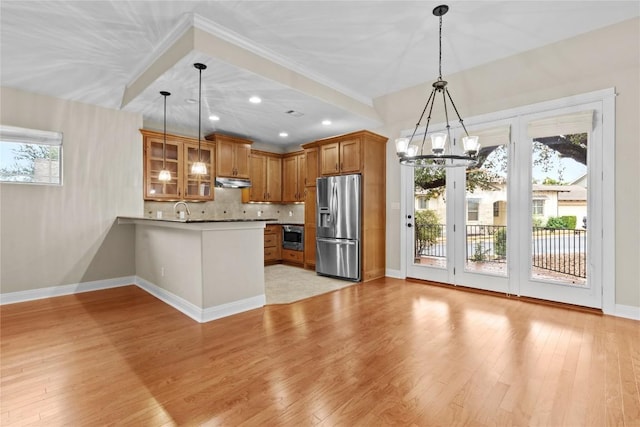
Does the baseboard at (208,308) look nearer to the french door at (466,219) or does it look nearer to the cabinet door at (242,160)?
the french door at (466,219)

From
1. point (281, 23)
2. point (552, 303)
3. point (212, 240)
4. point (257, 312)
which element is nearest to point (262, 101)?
point (281, 23)

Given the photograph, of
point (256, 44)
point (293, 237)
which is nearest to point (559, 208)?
point (256, 44)

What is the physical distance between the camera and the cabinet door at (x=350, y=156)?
203 inches

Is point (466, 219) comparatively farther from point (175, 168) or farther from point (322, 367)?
point (175, 168)

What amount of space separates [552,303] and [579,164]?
1.73 m

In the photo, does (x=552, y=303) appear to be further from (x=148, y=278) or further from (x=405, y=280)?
(x=148, y=278)

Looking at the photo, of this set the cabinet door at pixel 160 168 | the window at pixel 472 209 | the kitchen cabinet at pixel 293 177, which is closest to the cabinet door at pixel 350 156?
the kitchen cabinet at pixel 293 177

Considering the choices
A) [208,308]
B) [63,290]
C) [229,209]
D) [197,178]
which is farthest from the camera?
[229,209]

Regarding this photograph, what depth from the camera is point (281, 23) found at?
10.1 feet

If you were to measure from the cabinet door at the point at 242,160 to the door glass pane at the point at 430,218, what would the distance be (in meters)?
3.46

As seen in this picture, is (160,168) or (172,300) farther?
(160,168)

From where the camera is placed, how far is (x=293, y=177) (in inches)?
280

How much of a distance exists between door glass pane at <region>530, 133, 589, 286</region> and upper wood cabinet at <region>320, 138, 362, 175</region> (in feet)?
8.11

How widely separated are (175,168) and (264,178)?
1.98 metres
